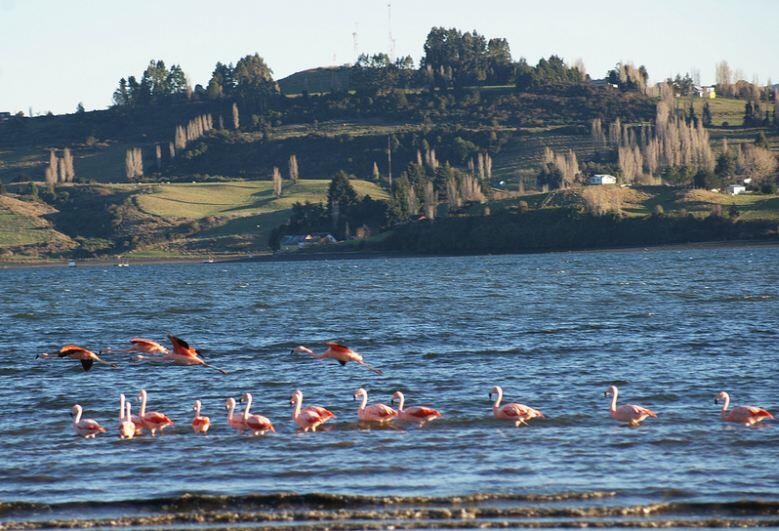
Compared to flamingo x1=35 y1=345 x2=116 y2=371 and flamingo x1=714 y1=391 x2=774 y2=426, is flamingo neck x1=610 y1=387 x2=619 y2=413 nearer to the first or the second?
flamingo x1=714 y1=391 x2=774 y2=426

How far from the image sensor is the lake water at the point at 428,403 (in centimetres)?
2098

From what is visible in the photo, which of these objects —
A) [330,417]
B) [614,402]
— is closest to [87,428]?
[330,417]

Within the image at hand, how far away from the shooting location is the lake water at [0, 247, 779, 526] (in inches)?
826

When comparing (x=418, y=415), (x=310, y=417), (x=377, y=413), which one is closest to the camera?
(x=310, y=417)

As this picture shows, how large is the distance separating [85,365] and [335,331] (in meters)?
31.8

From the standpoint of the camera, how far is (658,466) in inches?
880

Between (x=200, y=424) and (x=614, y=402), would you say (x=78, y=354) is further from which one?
(x=614, y=402)

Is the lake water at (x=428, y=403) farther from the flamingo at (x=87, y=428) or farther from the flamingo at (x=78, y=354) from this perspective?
the flamingo at (x=78, y=354)

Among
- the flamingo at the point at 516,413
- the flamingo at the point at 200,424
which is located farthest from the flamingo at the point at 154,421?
the flamingo at the point at 516,413

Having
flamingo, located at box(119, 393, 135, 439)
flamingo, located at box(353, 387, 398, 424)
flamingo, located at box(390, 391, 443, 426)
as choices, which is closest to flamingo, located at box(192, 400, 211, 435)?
flamingo, located at box(119, 393, 135, 439)

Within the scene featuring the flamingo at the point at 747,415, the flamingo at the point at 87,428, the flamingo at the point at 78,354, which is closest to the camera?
the flamingo at the point at 78,354

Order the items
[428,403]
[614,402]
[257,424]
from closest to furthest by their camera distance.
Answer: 1. [257,424]
2. [614,402]
3. [428,403]

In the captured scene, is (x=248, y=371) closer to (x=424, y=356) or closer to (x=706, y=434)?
(x=424, y=356)

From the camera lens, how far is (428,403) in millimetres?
30750
